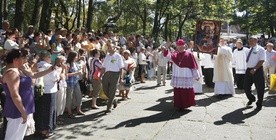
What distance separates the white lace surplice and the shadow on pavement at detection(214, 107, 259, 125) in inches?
49.2

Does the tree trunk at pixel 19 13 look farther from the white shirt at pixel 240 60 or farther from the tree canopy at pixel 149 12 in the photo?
the white shirt at pixel 240 60

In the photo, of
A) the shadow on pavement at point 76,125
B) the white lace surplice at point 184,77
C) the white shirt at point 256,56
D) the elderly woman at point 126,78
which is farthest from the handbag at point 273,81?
the shadow on pavement at point 76,125

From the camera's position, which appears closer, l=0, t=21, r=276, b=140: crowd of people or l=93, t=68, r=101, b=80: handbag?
l=0, t=21, r=276, b=140: crowd of people

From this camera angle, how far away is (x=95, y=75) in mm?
10250

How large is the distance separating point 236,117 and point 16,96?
19.5 ft

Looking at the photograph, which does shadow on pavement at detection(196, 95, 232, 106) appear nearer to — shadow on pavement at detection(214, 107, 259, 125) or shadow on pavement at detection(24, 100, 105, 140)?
shadow on pavement at detection(214, 107, 259, 125)

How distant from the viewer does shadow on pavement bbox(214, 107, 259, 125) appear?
8.92m

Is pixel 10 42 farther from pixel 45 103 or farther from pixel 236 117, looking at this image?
pixel 236 117

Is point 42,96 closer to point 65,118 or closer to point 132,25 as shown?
point 65,118

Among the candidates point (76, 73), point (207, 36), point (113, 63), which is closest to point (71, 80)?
point (76, 73)

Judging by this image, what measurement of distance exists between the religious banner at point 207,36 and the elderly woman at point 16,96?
7.25m

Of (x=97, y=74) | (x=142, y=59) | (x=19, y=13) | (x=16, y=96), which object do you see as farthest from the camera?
(x=142, y=59)

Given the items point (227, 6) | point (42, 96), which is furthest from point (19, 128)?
point (227, 6)

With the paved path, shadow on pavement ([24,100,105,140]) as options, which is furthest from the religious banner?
shadow on pavement ([24,100,105,140])
